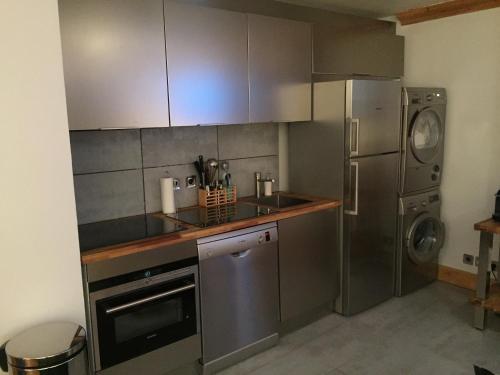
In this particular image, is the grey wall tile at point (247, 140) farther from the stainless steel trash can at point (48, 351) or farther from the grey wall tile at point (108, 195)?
the stainless steel trash can at point (48, 351)

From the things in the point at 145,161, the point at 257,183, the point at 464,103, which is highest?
the point at 464,103

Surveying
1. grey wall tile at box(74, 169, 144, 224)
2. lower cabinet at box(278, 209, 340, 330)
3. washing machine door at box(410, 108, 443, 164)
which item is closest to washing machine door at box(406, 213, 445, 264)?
washing machine door at box(410, 108, 443, 164)

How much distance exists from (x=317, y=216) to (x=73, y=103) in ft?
5.74

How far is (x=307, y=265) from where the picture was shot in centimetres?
301

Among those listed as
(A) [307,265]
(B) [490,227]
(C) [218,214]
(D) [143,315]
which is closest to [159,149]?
(C) [218,214]

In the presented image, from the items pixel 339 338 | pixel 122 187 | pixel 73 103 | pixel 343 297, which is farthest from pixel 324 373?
pixel 73 103

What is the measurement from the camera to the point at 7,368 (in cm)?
169

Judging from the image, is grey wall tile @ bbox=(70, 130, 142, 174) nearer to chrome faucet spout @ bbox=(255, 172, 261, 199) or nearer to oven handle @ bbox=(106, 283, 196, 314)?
oven handle @ bbox=(106, 283, 196, 314)

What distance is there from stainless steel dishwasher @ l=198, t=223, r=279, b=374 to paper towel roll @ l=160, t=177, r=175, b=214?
0.51m

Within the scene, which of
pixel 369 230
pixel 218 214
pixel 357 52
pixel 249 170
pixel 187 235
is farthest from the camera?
pixel 357 52

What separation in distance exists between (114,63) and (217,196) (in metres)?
1.20

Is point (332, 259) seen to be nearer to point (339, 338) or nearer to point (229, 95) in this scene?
point (339, 338)

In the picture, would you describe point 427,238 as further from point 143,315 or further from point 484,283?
point 143,315

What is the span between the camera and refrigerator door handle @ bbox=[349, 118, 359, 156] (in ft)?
9.85
